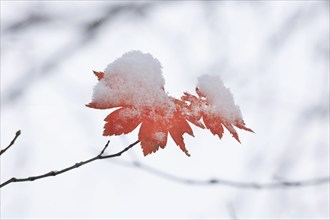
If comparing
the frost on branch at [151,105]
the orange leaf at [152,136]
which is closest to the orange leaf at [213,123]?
the frost on branch at [151,105]

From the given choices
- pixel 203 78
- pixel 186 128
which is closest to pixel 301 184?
pixel 203 78

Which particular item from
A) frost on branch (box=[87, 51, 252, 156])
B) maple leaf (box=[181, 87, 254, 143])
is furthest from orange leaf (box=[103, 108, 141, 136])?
maple leaf (box=[181, 87, 254, 143])

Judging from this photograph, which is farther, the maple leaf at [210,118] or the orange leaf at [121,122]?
the maple leaf at [210,118]

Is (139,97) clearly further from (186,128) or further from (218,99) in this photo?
(218,99)

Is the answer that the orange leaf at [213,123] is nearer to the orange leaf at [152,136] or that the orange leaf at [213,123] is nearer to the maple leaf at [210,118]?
the maple leaf at [210,118]

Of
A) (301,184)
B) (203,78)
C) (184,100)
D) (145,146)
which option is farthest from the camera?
(301,184)

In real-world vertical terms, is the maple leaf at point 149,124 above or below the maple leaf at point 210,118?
below

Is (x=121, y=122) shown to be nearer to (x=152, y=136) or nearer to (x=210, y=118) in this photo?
(x=152, y=136)

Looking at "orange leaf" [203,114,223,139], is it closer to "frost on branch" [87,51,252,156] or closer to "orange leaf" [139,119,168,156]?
"frost on branch" [87,51,252,156]
